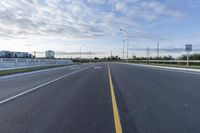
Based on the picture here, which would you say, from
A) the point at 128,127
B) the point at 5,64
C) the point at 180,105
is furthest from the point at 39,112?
the point at 5,64

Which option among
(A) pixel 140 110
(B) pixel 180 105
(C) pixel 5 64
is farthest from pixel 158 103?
(C) pixel 5 64

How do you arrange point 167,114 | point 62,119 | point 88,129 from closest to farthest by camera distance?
point 88,129
point 62,119
point 167,114

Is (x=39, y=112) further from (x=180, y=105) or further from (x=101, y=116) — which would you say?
(x=180, y=105)

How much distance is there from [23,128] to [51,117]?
95 centimetres

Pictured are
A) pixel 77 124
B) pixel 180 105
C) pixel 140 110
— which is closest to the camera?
pixel 77 124

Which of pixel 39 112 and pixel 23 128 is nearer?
pixel 23 128

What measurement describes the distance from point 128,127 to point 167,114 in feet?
5.59

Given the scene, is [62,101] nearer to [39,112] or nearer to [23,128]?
[39,112]

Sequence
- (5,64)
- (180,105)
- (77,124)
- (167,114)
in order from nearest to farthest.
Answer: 1. (77,124)
2. (167,114)
3. (180,105)
4. (5,64)

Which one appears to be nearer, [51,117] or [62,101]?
[51,117]

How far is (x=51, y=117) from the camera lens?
5227 millimetres

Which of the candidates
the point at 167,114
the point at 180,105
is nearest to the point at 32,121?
the point at 167,114

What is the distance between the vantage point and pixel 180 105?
21.3 ft

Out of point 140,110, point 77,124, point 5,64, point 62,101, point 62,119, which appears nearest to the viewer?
point 77,124
